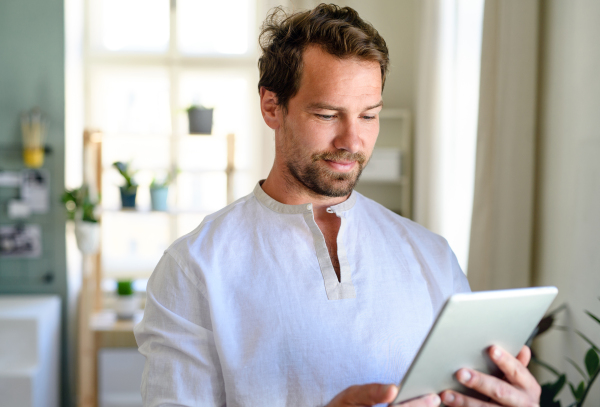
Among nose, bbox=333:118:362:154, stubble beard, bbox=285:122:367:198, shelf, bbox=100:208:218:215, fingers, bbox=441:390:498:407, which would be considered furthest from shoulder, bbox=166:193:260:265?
shelf, bbox=100:208:218:215

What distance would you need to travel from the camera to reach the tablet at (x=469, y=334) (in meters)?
0.71

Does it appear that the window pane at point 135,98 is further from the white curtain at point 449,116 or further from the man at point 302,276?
the man at point 302,276

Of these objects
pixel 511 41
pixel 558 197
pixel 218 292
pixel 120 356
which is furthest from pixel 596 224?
pixel 120 356

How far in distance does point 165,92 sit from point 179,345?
2.87 m

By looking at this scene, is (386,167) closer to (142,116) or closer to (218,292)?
(142,116)

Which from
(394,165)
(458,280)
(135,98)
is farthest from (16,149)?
(458,280)

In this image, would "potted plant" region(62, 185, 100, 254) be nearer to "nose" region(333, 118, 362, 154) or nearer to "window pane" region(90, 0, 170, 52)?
"window pane" region(90, 0, 170, 52)

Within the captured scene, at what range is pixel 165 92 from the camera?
356 cm

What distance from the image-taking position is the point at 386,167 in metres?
3.18

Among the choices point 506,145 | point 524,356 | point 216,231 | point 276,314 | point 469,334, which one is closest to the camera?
point 469,334

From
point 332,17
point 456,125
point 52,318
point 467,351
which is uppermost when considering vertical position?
point 332,17

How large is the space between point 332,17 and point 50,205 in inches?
104

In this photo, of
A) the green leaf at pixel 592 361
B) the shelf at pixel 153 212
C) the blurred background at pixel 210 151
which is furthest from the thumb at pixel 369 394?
the shelf at pixel 153 212

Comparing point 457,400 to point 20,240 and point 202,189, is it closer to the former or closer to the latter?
point 202,189
